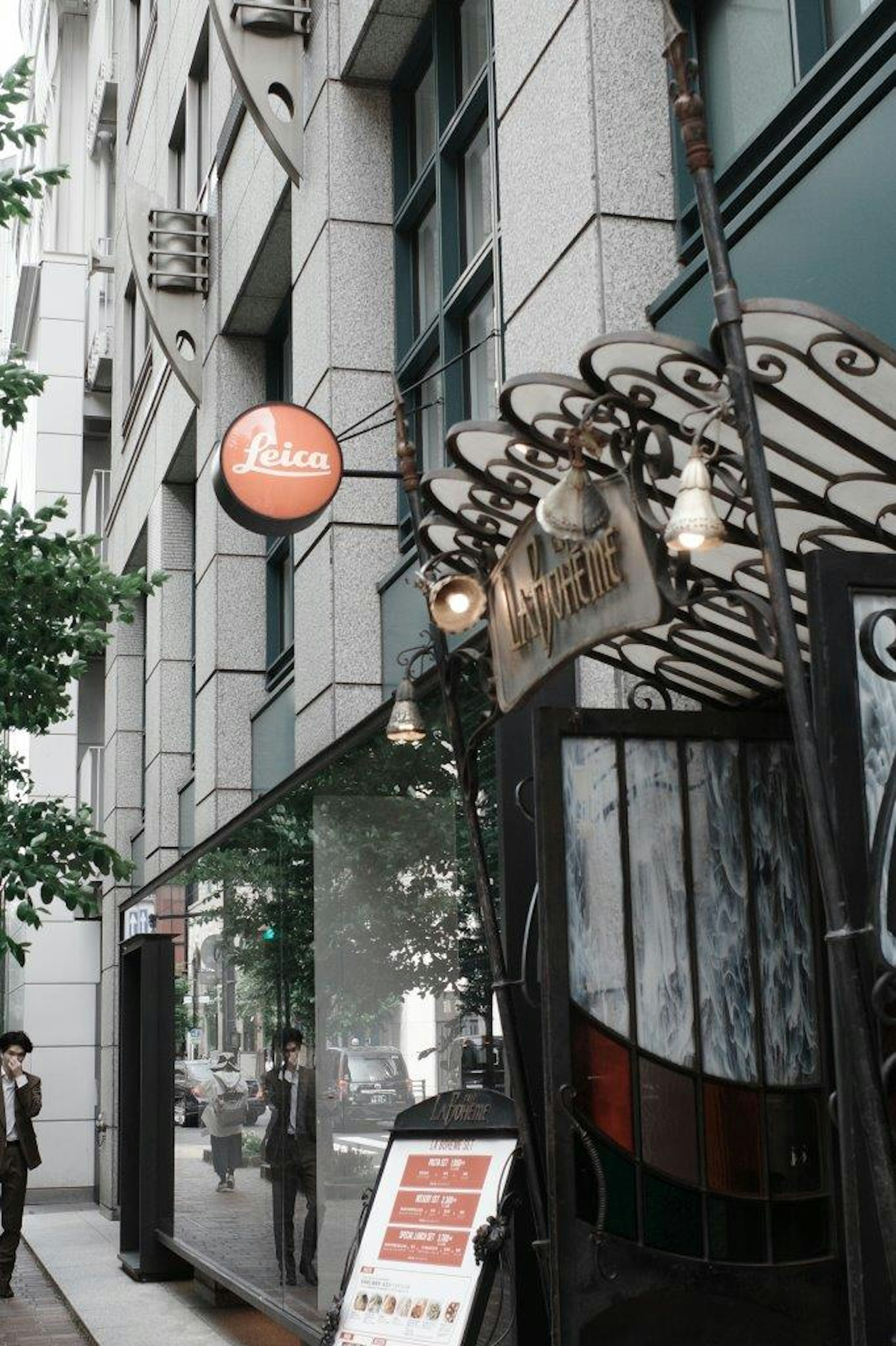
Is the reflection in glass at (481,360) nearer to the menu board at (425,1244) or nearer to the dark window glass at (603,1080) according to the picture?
the menu board at (425,1244)

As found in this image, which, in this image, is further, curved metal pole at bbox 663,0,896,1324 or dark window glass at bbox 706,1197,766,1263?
dark window glass at bbox 706,1197,766,1263

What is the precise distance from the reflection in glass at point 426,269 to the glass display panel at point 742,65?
13.3 feet

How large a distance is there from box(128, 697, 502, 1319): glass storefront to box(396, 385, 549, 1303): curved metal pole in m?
1.13

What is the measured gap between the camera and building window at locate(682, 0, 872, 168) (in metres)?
6.13

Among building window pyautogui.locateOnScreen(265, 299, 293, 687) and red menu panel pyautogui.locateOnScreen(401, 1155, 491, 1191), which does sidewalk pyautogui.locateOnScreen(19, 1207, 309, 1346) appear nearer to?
building window pyautogui.locateOnScreen(265, 299, 293, 687)

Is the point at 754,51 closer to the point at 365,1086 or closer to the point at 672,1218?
the point at 672,1218

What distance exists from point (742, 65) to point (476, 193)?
368cm

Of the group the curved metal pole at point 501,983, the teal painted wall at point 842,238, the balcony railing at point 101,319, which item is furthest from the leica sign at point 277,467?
the balcony railing at point 101,319

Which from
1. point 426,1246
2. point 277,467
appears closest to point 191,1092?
point 277,467

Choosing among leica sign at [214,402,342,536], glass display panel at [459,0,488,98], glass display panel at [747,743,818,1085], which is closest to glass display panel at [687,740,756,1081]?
glass display panel at [747,743,818,1085]

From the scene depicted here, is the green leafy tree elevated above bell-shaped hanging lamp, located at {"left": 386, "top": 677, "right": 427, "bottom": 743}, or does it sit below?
above

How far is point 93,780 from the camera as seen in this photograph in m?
27.0

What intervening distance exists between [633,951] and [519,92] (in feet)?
15.1

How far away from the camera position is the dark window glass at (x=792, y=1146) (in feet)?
17.3
